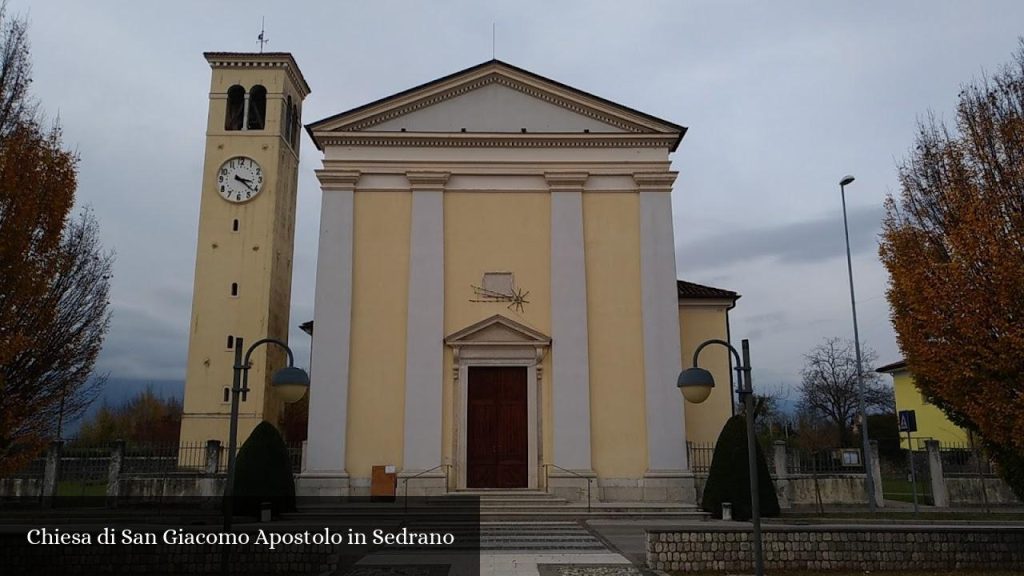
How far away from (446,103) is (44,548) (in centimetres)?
1597

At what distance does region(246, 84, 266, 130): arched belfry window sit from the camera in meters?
29.9

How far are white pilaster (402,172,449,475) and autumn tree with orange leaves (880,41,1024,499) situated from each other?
11761 mm

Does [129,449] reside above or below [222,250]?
below

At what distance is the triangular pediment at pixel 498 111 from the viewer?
22.8 metres

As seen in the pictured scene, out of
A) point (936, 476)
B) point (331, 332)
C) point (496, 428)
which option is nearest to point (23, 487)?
point (331, 332)

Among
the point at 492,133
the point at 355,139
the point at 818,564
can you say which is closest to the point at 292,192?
the point at 355,139

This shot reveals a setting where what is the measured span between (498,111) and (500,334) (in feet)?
23.0

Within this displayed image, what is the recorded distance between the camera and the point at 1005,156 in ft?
41.8

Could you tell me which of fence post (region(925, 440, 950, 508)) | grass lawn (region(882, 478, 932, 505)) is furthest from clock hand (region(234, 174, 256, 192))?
grass lawn (region(882, 478, 932, 505))

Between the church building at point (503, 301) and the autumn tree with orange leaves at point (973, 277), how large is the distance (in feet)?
27.5

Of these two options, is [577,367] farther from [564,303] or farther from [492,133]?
[492,133]

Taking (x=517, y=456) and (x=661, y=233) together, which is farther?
(x=661, y=233)

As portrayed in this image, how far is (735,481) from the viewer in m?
17.5

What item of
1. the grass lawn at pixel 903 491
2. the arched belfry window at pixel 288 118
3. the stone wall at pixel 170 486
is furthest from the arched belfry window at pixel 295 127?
the grass lawn at pixel 903 491
